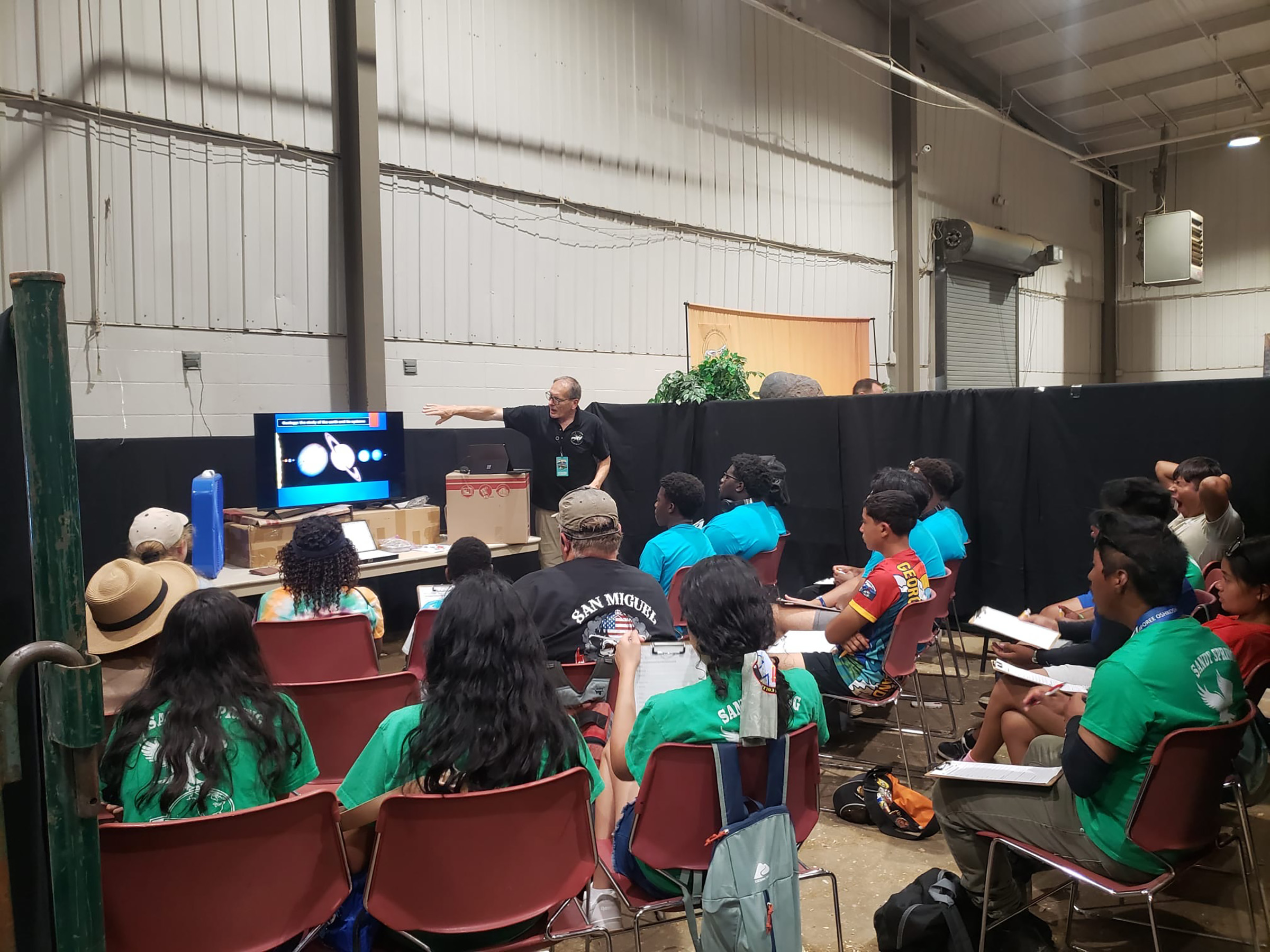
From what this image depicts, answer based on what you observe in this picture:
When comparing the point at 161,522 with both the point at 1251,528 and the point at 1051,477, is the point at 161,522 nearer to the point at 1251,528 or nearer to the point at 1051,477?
the point at 1051,477

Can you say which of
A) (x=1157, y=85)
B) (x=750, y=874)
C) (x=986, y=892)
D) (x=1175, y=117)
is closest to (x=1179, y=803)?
(x=986, y=892)

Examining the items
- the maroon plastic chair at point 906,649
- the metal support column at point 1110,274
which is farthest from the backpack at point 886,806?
the metal support column at point 1110,274

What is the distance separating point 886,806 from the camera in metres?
3.01

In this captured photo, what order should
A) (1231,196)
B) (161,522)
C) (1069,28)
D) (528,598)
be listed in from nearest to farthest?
(528,598) → (161,522) → (1069,28) → (1231,196)

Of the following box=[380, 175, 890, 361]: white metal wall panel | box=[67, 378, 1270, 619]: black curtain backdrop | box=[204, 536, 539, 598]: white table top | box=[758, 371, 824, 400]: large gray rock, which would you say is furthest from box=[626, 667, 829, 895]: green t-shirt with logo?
box=[758, 371, 824, 400]: large gray rock

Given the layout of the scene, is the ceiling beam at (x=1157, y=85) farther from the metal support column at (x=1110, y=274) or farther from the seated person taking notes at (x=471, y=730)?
the seated person taking notes at (x=471, y=730)

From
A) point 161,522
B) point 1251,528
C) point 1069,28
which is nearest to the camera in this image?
point 161,522

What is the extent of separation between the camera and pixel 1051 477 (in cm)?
508

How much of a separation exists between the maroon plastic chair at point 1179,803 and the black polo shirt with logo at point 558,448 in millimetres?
4053

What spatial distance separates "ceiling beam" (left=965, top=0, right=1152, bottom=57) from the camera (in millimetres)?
9609

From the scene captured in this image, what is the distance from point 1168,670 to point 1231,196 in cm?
1479

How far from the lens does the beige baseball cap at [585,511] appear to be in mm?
2834

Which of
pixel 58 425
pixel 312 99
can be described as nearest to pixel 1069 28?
pixel 312 99

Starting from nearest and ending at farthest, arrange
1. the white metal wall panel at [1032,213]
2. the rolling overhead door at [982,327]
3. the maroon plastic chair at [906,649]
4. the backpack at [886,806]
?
the backpack at [886,806], the maroon plastic chair at [906,649], the white metal wall panel at [1032,213], the rolling overhead door at [982,327]
